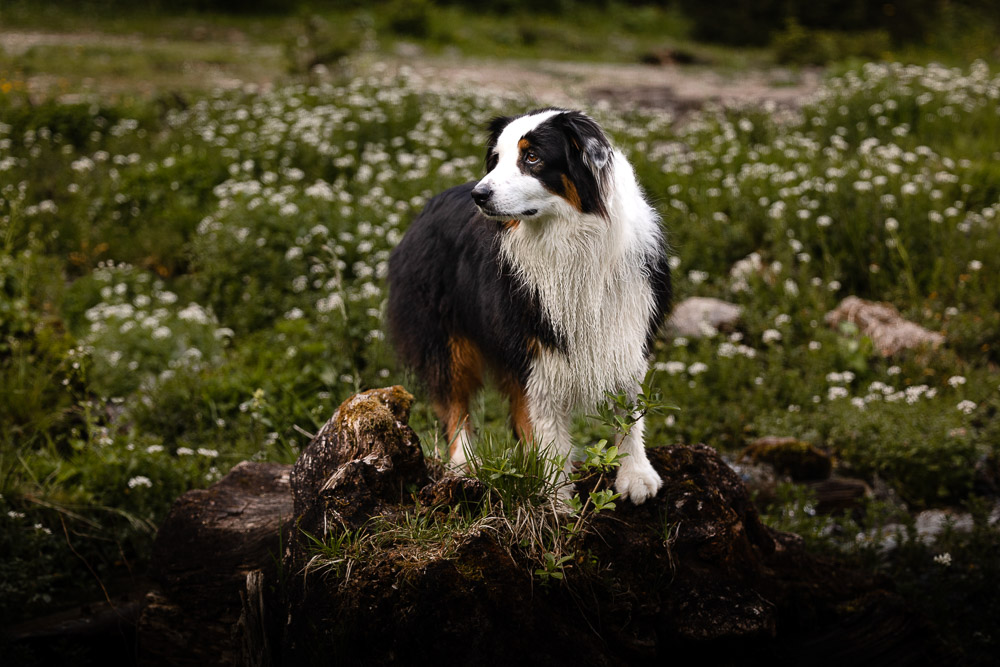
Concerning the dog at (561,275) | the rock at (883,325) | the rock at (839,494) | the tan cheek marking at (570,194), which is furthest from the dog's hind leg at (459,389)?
the rock at (883,325)

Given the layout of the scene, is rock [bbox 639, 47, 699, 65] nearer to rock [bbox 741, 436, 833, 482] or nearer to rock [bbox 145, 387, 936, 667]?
rock [bbox 741, 436, 833, 482]

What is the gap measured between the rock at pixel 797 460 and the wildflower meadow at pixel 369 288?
22 cm


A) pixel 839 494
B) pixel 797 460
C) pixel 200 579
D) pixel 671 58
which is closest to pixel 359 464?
pixel 200 579

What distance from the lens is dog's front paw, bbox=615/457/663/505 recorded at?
3.18m

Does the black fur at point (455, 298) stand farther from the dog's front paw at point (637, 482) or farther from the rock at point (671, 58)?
the rock at point (671, 58)

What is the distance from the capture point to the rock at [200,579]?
10.7 feet

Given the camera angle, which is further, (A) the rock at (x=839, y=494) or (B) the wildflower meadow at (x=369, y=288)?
(A) the rock at (x=839, y=494)

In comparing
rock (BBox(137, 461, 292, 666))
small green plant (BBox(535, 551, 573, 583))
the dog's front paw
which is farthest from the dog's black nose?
rock (BBox(137, 461, 292, 666))

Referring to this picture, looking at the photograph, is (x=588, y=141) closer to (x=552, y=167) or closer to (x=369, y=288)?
(x=552, y=167)

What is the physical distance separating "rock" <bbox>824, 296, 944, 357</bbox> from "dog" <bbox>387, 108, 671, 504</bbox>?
3.05 metres

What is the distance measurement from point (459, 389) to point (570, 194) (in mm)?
1227

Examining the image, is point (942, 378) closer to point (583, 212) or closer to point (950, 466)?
point (950, 466)

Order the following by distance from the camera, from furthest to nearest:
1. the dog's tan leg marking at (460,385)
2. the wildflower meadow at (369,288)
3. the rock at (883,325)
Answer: the rock at (883,325) → the wildflower meadow at (369,288) → the dog's tan leg marking at (460,385)

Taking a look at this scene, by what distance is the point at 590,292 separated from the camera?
10.5 ft
